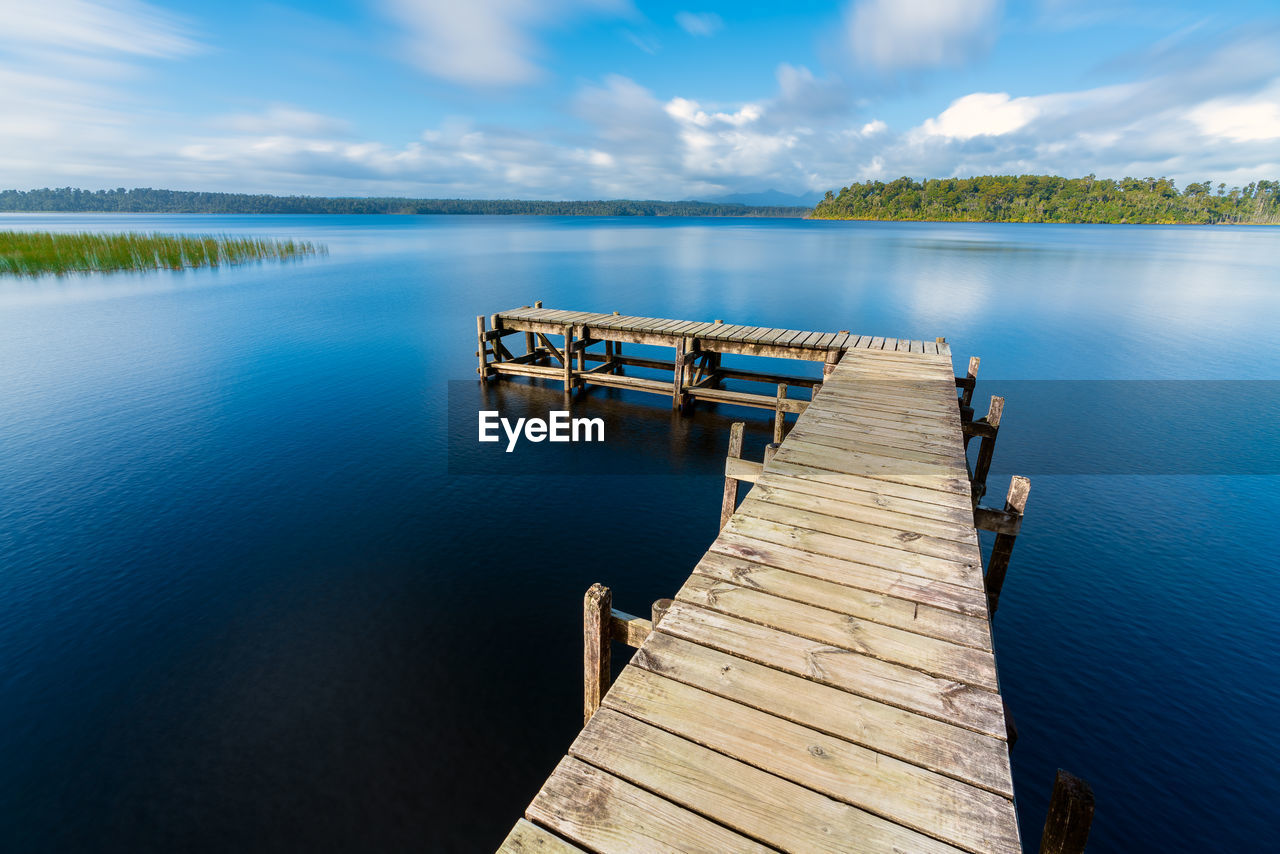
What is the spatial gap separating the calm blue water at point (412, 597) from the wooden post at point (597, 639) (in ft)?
9.83

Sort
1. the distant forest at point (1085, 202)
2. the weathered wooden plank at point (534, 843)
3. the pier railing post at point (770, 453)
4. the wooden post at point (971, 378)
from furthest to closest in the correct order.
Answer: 1. the distant forest at point (1085, 202)
2. the wooden post at point (971, 378)
3. the pier railing post at point (770, 453)
4. the weathered wooden plank at point (534, 843)

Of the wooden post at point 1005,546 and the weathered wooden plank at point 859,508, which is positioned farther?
the wooden post at point 1005,546

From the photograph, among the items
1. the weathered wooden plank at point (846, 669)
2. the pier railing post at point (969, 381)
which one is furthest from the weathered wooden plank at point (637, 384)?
the weathered wooden plank at point (846, 669)

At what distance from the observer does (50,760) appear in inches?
266

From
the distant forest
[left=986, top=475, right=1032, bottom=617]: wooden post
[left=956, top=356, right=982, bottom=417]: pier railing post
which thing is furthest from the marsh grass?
the distant forest

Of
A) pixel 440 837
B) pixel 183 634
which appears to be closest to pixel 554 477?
pixel 183 634

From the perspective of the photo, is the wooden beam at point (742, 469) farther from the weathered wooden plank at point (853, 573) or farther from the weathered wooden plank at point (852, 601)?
the weathered wooden plank at point (852, 601)

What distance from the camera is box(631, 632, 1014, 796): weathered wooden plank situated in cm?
303

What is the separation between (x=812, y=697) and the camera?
3471 millimetres

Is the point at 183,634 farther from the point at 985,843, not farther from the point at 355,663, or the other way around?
the point at 985,843

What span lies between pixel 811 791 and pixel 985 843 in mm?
762

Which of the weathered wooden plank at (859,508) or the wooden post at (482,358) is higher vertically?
the weathered wooden plank at (859,508)

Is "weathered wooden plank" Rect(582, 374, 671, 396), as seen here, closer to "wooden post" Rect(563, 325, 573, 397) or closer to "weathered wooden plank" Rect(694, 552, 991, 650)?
"wooden post" Rect(563, 325, 573, 397)

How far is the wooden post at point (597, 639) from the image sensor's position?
4.39 metres
